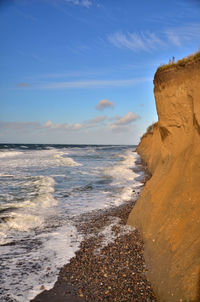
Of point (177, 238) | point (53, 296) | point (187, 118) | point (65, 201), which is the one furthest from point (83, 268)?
point (65, 201)

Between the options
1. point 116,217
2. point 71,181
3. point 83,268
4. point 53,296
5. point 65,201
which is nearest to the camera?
point 53,296

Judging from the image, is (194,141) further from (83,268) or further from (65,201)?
(65,201)

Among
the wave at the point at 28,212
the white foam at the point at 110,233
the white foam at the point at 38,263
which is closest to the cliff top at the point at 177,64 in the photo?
the white foam at the point at 110,233

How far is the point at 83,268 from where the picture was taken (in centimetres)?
622

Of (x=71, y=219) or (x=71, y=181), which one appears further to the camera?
(x=71, y=181)

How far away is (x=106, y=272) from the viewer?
5.90 m

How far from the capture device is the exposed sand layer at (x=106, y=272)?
5.13m

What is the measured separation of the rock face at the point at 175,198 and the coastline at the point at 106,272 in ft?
0.96

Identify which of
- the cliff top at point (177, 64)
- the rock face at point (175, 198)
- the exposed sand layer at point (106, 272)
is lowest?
the exposed sand layer at point (106, 272)

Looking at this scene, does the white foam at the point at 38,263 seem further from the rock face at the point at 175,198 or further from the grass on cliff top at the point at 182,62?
the grass on cliff top at the point at 182,62

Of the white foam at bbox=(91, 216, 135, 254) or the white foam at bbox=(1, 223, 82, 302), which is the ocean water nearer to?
the white foam at bbox=(1, 223, 82, 302)

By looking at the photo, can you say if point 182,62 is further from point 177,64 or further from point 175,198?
point 175,198

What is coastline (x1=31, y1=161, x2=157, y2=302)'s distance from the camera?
5141 millimetres

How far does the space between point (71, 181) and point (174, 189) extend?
14.4 m
